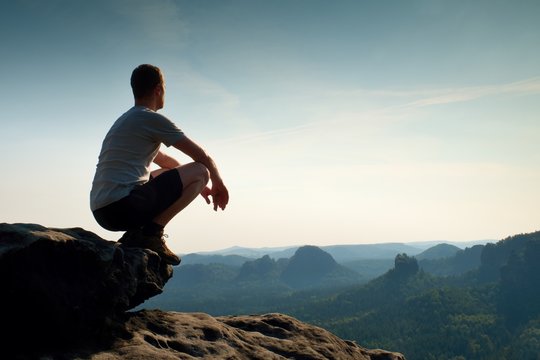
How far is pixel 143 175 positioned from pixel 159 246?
4.21ft

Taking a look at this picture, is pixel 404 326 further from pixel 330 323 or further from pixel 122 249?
pixel 122 249

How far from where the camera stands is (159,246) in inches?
270

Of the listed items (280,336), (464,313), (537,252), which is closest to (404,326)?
(464,313)

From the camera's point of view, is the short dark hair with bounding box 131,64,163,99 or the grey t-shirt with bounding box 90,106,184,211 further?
the short dark hair with bounding box 131,64,163,99

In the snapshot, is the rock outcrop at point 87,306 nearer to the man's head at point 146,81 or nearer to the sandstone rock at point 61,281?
the sandstone rock at point 61,281

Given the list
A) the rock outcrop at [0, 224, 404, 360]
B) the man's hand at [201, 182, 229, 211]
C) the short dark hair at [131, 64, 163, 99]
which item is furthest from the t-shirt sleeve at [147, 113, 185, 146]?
the rock outcrop at [0, 224, 404, 360]

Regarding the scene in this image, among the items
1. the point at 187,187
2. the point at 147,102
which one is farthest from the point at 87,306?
the point at 147,102

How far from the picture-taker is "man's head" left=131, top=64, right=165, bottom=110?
654cm

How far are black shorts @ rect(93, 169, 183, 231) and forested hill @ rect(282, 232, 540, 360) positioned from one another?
129m

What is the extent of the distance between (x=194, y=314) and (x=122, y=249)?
9.37 ft

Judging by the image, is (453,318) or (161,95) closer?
(161,95)

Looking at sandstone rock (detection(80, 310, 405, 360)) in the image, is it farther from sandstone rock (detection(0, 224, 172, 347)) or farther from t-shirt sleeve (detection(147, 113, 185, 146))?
t-shirt sleeve (detection(147, 113, 185, 146))

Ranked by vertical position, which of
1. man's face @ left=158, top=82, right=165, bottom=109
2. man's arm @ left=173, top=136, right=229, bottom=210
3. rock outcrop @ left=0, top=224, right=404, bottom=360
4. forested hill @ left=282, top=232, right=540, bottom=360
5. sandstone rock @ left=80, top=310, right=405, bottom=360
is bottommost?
forested hill @ left=282, top=232, right=540, bottom=360

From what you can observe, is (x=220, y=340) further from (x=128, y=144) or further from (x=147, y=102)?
(x=147, y=102)
